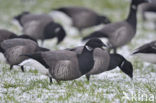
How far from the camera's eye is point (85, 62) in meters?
8.70

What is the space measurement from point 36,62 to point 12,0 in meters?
29.4

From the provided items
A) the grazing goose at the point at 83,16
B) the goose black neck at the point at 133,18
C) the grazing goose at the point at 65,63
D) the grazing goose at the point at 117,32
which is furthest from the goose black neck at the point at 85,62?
the grazing goose at the point at 83,16

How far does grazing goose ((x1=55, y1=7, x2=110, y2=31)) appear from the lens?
1966 cm

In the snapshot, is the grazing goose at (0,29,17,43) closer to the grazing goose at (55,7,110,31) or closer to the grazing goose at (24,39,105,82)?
the grazing goose at (24,39,105,82)

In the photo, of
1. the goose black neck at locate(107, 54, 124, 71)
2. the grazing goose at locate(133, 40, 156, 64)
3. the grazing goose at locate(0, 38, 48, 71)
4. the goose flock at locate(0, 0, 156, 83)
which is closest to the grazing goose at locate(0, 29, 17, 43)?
the goose flock at locate(0, 0, 156, 83)

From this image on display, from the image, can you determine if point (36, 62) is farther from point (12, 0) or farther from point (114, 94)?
point (12, 0)

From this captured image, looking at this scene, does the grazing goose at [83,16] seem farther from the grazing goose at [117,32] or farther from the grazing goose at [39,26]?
the grazing goose at [117,32]

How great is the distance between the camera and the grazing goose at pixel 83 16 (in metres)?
19.7

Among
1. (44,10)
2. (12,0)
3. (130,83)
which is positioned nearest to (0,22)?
(44,10)

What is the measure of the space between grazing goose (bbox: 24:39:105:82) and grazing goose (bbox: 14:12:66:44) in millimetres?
8255

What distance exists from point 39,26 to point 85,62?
8.90 m

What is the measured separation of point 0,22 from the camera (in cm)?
2864

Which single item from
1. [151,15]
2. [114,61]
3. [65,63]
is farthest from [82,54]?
[151,15]

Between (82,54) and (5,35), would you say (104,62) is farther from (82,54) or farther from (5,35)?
(5,35)
